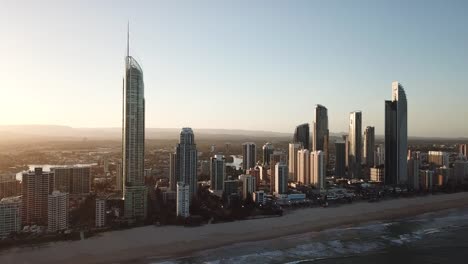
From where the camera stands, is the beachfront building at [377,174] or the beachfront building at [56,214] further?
the beachfront building at [377,174]

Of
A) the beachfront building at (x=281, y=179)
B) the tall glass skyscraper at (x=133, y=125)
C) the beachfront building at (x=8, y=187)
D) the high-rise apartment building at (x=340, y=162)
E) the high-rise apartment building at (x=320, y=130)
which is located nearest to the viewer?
the beachfront building at (x=8, y=187)

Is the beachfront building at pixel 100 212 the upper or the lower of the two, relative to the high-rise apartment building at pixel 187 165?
lower

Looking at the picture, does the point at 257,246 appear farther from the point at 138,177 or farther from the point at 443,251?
the point at 138,177

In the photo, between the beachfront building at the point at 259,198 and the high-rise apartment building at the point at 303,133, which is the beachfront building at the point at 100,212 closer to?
the beachfront building at the point at 259,198

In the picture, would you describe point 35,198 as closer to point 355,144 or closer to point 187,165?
point 187,165

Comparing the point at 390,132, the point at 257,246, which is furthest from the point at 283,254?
the point at 390,132

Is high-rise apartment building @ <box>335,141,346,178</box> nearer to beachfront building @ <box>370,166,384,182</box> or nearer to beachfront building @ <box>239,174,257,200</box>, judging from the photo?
beachfront building @ <box>370,166,384,182</box>

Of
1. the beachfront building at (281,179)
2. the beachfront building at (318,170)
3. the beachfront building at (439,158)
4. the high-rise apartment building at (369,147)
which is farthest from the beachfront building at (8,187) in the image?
Result: the beachfront building at (439,158)
